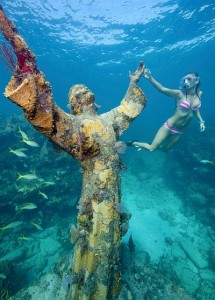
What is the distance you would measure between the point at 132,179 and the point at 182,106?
9572 mm

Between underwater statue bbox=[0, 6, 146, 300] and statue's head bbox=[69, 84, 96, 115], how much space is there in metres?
0.21

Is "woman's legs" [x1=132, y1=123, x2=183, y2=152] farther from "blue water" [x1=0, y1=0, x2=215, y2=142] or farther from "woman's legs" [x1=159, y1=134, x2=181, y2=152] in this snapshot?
"blue water" [x1=0, y1=0, x2=215, y2=142]

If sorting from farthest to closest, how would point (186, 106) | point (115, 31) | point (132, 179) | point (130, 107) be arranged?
1. point (115, 31)
2. point (132, 179)
3. point (186, 106)
4. point (130, 107)

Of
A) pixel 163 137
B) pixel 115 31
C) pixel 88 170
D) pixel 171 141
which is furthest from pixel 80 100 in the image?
pixel 115 31

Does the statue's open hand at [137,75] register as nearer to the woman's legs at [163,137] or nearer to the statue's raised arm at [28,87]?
the statue's raised arm at [28,87]

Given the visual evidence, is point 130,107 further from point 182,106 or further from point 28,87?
point 182,106

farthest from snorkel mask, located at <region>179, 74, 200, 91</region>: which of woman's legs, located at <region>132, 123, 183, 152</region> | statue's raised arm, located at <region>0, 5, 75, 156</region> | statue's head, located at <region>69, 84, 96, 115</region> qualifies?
statue's raised arm, located at <region>0, 5, 75, 156</region>

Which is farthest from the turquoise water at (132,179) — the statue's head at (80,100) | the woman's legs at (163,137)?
the woman's legs at (163,137)

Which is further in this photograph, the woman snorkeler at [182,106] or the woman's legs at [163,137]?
the woman's legs at [163,137]

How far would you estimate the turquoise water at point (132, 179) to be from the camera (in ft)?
29.9

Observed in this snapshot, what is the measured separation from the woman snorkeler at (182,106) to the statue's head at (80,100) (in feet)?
13.4

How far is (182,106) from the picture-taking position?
805cm

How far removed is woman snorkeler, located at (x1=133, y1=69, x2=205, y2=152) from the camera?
785cm

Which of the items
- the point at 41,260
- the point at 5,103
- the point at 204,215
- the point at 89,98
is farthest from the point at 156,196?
the point at 5,103
